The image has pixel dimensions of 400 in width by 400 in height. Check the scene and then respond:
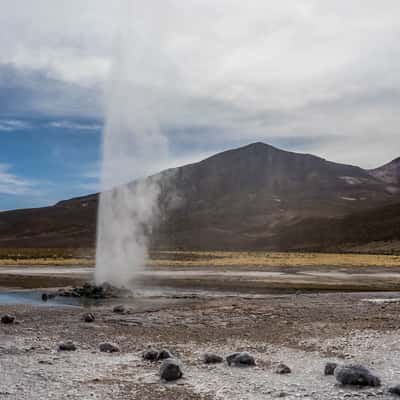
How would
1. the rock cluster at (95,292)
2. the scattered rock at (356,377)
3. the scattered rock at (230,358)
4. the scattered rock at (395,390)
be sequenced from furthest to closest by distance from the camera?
the rock cluster at (95,292) → the scattered rock at (230,358) → the scattered rock at (356,377) → the scattered rock at (395,390)

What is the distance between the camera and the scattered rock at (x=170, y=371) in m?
12.3

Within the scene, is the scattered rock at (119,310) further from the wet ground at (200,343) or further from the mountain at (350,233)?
→ the mountain at (350,233)

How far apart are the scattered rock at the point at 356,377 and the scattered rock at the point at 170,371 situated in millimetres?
3173

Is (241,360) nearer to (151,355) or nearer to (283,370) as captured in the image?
(283,370)

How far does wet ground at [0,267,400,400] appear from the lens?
38.2 ft

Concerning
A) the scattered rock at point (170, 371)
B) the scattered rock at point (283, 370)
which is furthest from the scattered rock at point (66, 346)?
the scattered rock at point (283, 370)

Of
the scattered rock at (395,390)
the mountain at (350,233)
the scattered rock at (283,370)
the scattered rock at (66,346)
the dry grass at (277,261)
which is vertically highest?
the mountain at (350,233)

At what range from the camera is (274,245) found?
152250 millimetres

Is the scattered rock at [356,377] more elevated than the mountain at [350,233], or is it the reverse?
the mountain at [350,233]

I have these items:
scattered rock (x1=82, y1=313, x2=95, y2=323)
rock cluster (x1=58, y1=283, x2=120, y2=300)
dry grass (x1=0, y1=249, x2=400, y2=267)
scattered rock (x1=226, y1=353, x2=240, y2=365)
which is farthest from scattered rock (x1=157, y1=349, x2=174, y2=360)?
dry grass (x1=0, y1=249, x2=400, y2=267)

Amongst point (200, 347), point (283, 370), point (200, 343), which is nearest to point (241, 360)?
point (283, 370)

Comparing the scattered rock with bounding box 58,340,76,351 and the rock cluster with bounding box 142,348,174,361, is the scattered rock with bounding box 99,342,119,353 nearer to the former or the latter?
the scattered rock with bounding box 58,340,76,351

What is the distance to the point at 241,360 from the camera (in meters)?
13.7

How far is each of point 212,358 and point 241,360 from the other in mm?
701
